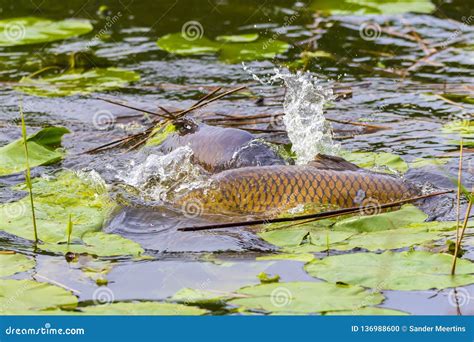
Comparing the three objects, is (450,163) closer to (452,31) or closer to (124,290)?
(124,290)

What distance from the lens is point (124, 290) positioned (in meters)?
3.90

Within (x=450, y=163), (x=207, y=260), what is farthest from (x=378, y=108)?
(x=207, y=260)

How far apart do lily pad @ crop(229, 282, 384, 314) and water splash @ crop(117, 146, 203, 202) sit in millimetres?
1535

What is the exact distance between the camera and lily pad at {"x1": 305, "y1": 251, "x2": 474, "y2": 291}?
371cm

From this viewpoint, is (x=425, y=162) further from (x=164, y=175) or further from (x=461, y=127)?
(x=164, y=175)

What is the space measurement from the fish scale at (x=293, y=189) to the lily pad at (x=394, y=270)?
0.76 metres

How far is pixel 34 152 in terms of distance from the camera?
580 cm

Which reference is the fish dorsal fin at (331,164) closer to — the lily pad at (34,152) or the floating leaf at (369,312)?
the floating leaf at (369,312)

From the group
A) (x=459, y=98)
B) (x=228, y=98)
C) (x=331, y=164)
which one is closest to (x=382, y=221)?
(x=331, y=164)

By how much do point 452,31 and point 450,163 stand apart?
12.1ft

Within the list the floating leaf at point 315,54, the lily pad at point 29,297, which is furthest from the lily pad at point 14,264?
the floating leaf at point 315,54

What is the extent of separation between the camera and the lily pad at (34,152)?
558 cm
